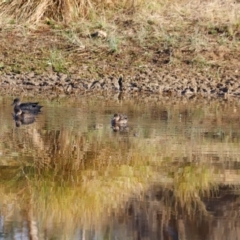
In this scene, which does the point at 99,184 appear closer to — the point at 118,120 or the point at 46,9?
the point at 118,120

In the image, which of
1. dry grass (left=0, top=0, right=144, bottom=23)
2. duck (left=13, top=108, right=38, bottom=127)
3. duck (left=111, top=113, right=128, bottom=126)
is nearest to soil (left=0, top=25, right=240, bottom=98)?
dry grass (left=0, top=0, right=144, bottom=23)

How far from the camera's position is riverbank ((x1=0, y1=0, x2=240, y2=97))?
15328mm

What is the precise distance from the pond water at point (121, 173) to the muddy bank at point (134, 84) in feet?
4.14

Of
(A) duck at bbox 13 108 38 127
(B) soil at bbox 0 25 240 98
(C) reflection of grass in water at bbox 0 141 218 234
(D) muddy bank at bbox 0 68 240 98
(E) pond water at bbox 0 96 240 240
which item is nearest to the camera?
(E) pond water at bbox 0 96 240 240

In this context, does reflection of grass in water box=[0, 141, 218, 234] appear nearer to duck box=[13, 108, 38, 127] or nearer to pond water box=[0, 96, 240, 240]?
pond water box=[0, 96, 240, 240]

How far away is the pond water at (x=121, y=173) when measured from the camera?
734 cm

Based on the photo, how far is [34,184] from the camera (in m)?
8.70

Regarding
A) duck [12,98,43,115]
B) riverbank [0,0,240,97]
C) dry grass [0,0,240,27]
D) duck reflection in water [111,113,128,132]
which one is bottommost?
duck reflection in water [111,113,128,132]

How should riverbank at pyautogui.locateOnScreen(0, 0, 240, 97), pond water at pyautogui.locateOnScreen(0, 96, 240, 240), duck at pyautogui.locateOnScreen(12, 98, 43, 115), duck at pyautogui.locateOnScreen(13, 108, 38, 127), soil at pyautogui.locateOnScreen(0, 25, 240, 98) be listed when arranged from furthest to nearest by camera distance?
riverbank at pyautogui.locateOnScreen(0, 0, 240, 97), soil at pyautogui.locateOnScreen(0, 25, 240, 98), duck at pyautogui.locateOnScreen(12, 98, 43, 115), duck at pyautogui.locateOnScreen(13, 108, 38, 127), pond water at pyautogui.locateOnScreen(0, 96, 240, 240)

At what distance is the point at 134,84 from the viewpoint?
50.3ft

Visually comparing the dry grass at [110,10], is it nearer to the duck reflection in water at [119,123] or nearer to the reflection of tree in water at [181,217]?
the duck reflection in water at [119,123]

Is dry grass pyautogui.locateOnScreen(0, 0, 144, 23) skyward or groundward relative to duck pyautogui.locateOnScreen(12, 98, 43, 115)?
skyward

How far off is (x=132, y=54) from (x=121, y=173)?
7361mm


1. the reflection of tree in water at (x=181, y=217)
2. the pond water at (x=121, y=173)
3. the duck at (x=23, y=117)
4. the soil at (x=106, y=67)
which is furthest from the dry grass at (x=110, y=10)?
the reflection of tree in water at (x=181, y=217)
